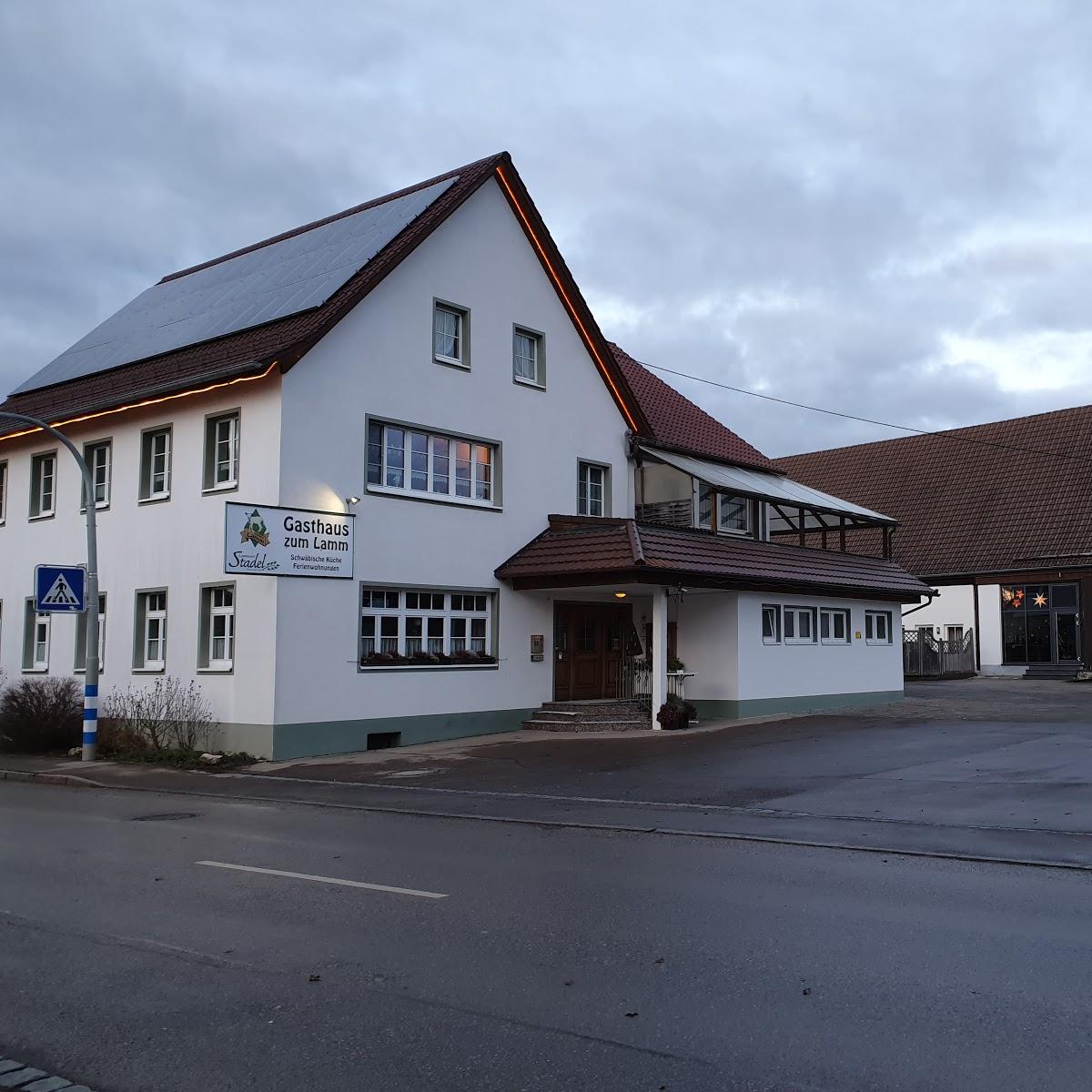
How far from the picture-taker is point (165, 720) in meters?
20.6

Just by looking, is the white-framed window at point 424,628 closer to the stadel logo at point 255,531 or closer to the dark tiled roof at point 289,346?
the stadel logo at point 255,531

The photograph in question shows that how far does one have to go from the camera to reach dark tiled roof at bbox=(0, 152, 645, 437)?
19.9 m

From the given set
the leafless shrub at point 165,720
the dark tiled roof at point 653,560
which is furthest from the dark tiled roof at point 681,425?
the leafless shrub at point 165,720

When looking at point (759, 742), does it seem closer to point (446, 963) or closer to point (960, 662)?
point (446, 963)

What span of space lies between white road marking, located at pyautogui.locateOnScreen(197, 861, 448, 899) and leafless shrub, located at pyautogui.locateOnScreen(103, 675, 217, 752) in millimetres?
10536

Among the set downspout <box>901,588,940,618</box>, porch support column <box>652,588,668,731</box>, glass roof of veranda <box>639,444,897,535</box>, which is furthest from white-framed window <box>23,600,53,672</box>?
downspout <box>901,588,940,618</box>

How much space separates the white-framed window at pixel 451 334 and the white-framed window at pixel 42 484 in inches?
349

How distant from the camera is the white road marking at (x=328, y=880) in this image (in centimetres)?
816

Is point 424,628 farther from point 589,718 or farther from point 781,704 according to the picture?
point 781,704

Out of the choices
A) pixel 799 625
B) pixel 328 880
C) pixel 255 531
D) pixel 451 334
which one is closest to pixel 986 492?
pixel 799 625

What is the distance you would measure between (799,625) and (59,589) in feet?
51.4

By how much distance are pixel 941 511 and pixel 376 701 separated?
3159 cm

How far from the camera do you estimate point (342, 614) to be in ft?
65.6

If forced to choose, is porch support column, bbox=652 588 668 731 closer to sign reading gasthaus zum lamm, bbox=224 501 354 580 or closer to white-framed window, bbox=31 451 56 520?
sign reading gasthaus zum lamm, bbox=224 501 354 580
